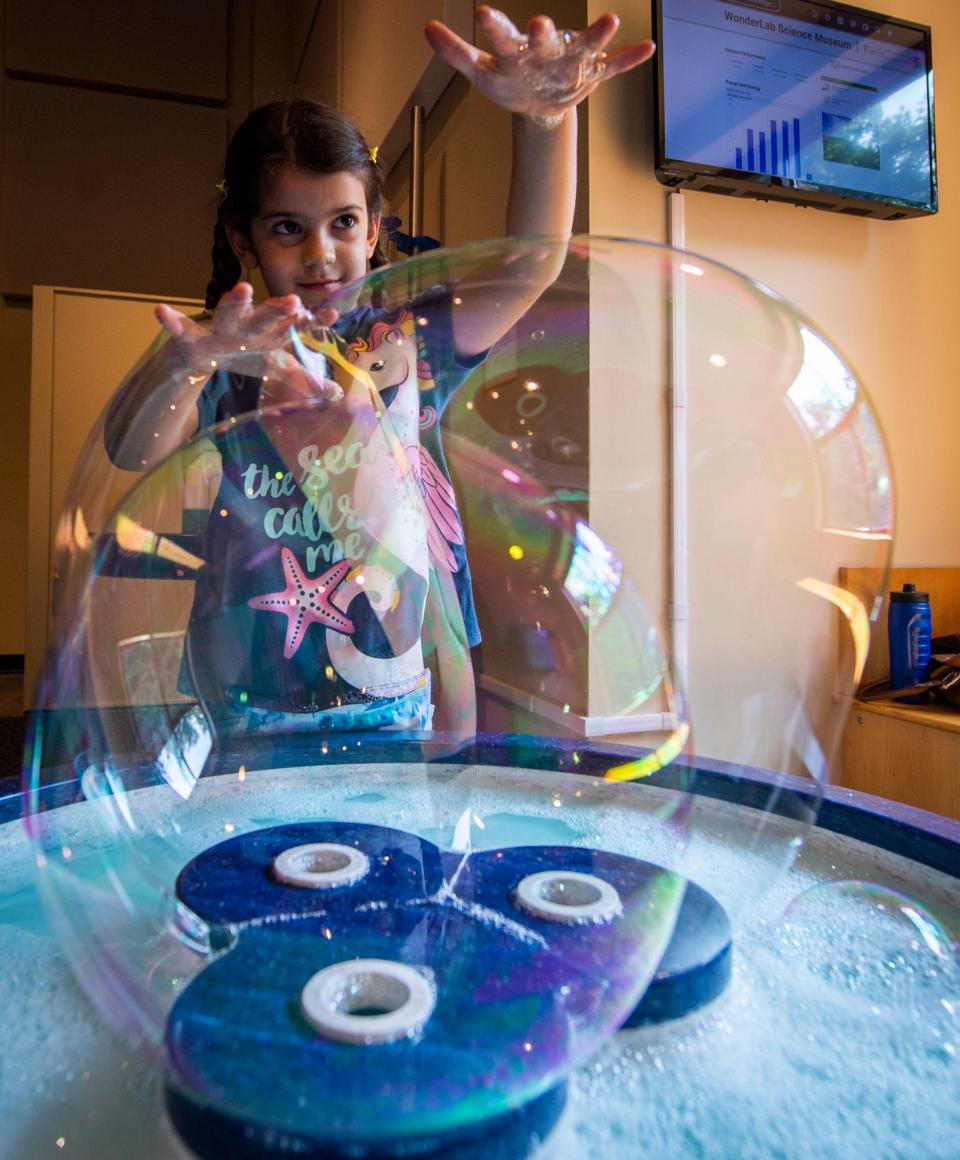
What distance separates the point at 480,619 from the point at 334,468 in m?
0.14

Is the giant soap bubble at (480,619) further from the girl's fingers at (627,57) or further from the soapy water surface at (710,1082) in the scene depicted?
the girl's fingers at (627,57)

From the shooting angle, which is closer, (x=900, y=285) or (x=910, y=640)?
(x=910, y=640)

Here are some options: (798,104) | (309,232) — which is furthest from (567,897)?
(798,104)

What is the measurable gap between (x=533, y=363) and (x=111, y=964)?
384 mm

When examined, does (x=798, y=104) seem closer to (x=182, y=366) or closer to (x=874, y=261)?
(x=874, y=261)

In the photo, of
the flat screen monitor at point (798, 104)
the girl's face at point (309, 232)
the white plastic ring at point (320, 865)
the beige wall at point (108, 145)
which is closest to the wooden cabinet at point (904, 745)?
Result: the flat screen monitor at point (798, 104)

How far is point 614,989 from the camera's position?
1.13ft

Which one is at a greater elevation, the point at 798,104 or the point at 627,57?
the point at 798,104

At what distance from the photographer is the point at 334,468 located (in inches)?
21.4

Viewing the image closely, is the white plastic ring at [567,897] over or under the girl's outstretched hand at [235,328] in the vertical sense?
under

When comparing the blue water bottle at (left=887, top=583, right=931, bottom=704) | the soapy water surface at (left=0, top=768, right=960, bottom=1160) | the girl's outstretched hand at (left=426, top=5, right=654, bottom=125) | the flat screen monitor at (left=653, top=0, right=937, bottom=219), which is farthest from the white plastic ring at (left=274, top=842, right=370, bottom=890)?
the flat screen monitor at (left=653, top=0, right=937, bottom=219)

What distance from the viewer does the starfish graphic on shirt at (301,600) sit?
0.55 m

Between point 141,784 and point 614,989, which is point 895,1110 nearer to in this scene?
point 614,989

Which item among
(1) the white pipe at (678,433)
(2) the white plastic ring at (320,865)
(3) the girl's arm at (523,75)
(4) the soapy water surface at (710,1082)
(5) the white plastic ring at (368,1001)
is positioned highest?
(3) the girl's arm at (523,75)
